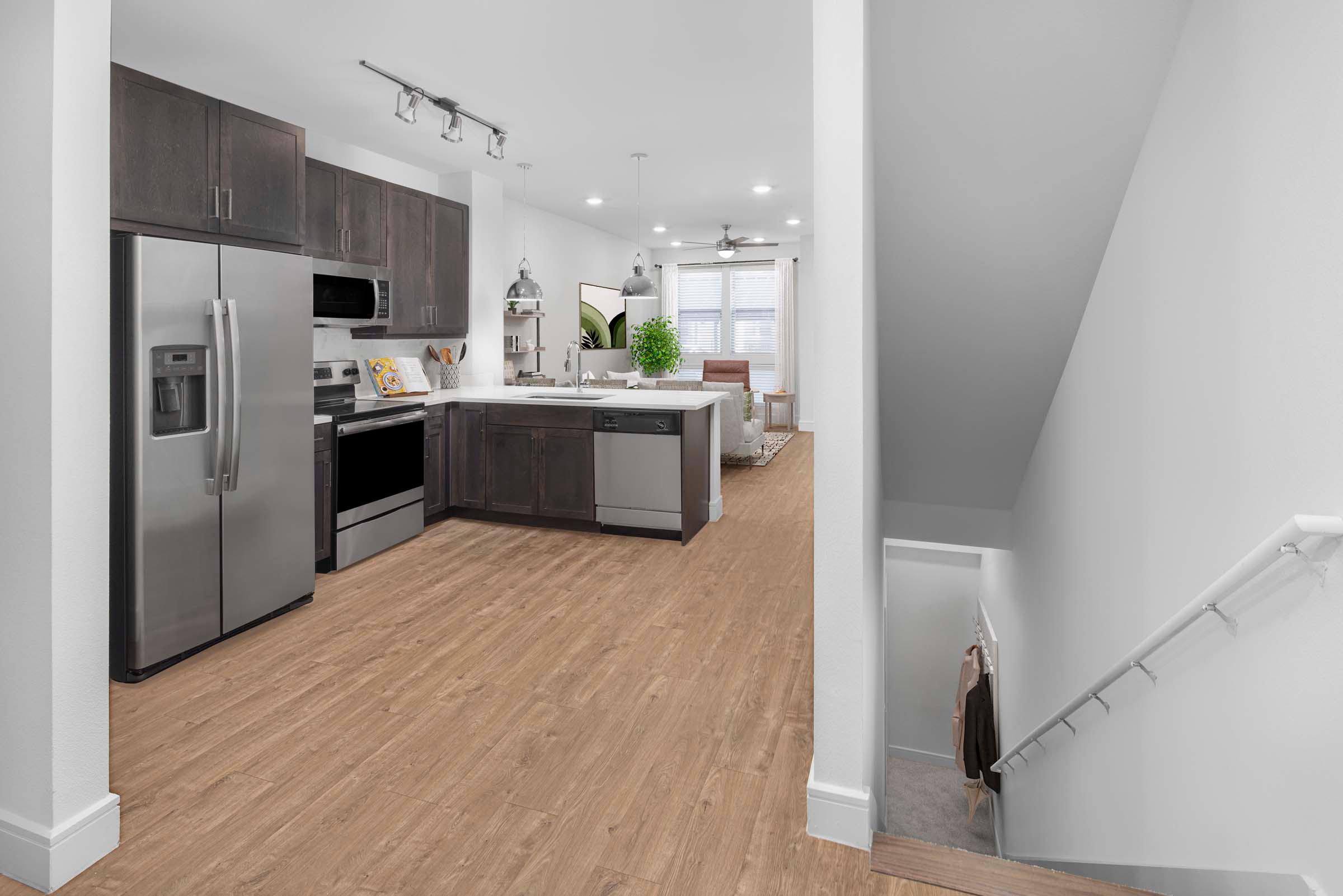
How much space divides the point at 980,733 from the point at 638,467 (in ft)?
9.06

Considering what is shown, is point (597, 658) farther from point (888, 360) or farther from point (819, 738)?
point (888, 360)

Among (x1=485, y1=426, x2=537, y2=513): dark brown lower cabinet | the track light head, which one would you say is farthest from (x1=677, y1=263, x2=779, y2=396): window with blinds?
the track light head

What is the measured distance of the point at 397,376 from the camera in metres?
5.08

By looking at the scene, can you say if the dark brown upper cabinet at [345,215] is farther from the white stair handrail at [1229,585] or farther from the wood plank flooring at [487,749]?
the white stair handrail at [1229,585]

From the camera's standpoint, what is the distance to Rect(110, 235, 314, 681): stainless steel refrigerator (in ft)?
8.50

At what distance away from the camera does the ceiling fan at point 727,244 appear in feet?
28.4

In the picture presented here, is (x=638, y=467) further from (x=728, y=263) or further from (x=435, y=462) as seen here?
(x=728, y=263)

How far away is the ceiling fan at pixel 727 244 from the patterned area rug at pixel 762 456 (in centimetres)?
240

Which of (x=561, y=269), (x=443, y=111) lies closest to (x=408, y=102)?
(x=443, y=111)

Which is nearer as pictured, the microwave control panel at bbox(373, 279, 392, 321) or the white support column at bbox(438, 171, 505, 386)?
the microwave control panel at bbox(373, 279, 392, 321)

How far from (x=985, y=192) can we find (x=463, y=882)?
2591mm

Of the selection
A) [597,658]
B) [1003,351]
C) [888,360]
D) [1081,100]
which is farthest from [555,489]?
[1081,100]

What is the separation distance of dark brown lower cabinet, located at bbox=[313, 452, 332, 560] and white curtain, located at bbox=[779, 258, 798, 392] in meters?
7.38

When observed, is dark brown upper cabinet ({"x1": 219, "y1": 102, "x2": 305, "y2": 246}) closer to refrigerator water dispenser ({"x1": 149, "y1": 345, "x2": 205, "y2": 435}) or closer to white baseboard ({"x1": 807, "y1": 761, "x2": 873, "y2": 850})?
refrigerator water dispenser ({"x1": 149, "y1": 345, "x2": 205, "y2": 435})
